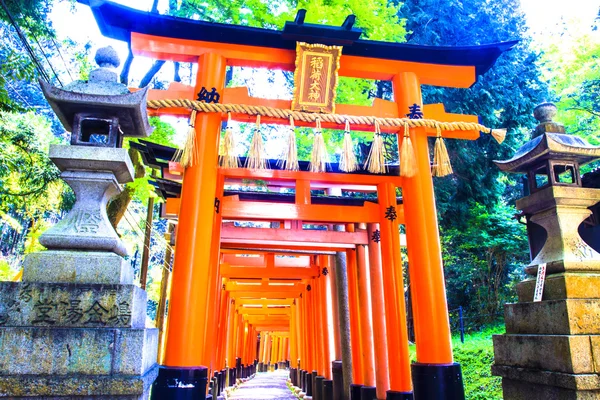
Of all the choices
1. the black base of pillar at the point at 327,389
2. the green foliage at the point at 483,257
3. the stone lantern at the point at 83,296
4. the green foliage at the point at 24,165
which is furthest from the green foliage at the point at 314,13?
the black base of pillar at the point at 327,389

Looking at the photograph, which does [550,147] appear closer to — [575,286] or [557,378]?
[575,286]

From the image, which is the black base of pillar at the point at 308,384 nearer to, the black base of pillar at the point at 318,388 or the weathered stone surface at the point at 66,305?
the black base of pillar at the point at 318,388

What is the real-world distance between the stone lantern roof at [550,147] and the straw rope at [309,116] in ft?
4.96

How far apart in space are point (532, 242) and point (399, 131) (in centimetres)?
686

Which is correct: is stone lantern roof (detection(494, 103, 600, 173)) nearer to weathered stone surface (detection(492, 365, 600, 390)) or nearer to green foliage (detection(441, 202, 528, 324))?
weathered stone surface (detection(492, 365, 600, 390))

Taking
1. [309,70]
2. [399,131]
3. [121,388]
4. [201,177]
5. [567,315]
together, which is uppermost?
[309,70]

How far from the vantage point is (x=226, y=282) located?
1614 cm

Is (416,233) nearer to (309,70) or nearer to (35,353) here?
(309,70)

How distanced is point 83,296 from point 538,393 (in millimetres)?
4864

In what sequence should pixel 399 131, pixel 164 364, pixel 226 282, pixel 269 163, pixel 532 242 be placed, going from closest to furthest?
pixel 164 364 < pixel 399 131 < pixel 269 163 < pixel 532 242 < pixel 226 282

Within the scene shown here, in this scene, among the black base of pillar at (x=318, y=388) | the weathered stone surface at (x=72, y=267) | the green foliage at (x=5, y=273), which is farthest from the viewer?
the green foliage at (x=5, y=273)

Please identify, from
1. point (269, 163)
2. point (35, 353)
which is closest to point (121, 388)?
point (35, 353)

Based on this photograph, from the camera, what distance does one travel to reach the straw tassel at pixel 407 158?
6.77 m

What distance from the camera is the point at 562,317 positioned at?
174 inches
